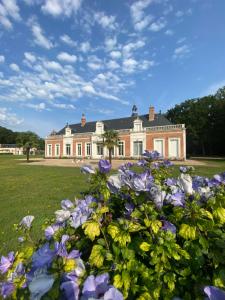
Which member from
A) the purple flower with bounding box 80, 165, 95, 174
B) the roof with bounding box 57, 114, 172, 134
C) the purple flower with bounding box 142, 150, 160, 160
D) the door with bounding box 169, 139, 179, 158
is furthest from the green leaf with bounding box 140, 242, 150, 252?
the roof with bounding box 57, 114, 172, 134

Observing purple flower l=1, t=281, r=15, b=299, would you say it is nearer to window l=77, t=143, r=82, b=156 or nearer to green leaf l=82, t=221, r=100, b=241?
green leaf l=82, t=221, r=100, b=241

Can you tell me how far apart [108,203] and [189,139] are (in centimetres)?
5990

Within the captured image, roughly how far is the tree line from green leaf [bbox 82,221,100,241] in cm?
4917

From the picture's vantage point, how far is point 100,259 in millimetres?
1084

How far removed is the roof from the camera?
122ft

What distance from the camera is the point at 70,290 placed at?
887 mm

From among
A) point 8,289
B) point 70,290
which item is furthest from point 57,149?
point 70,290

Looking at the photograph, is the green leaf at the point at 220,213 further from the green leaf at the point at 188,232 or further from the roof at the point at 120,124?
the roof at the point at 120,124

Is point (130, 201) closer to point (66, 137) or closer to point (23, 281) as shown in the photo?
point (23, 281)

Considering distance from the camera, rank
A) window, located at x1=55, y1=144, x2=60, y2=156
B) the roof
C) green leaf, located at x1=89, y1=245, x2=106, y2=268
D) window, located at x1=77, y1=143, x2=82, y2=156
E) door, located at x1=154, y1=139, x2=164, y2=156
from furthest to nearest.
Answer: window, located at x1=55, y1=144, x2=60, y2=156, window, located at x1=77, y1=143, x2=82, y2=156, the roof, door, located at x1=154, y1=139, x2=164, y2=156, green leaf, located at x1=89, y1=245, x2=106, y2=268

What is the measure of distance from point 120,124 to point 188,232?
135 feet

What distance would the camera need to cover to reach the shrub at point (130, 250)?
0.94 m

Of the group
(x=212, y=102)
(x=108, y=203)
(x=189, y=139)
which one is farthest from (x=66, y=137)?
(x=108, y=203)

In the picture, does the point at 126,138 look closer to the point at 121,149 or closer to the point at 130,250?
the point at 121,149
